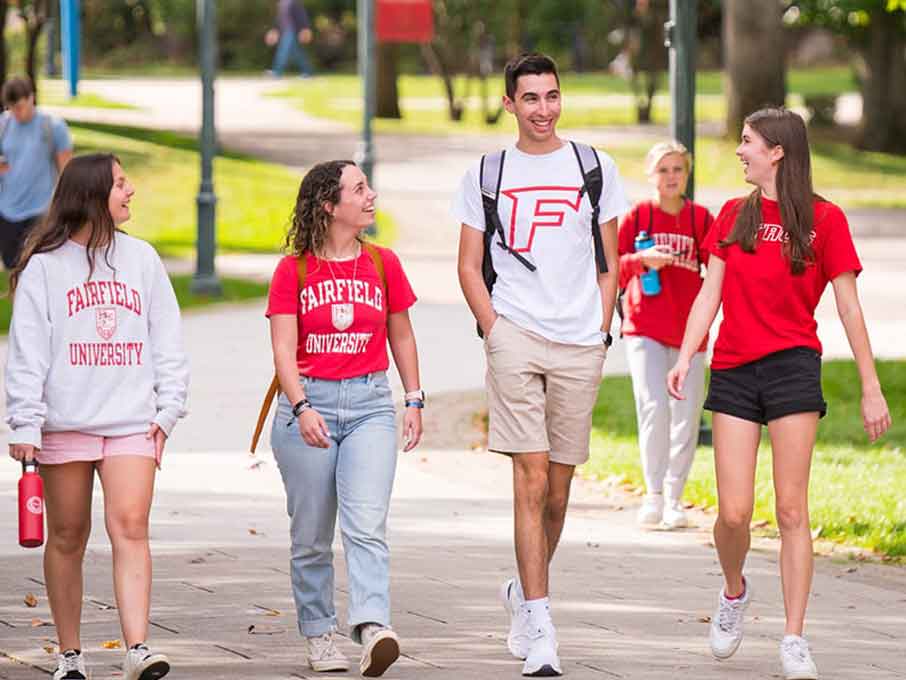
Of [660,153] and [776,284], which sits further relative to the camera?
[660,153]

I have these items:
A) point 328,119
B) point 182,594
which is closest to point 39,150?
point 182,594

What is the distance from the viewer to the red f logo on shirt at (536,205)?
22.4 feet

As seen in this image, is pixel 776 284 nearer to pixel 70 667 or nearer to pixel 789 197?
pixel 789 197

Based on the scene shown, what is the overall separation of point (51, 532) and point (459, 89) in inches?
1673

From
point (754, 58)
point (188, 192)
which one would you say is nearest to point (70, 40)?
point (188, 192)

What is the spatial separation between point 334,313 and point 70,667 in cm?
136

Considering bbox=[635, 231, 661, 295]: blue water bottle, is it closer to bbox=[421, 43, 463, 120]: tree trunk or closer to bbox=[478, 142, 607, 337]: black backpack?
bbox=[478, 142, 607, 337]: black backpack

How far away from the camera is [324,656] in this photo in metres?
6.64

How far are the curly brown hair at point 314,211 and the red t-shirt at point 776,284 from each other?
1.30 meters

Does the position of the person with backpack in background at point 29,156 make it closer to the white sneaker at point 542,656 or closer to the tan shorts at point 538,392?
the tan shorts at point 538,392

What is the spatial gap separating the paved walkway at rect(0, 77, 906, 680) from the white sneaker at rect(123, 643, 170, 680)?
371 millimetres

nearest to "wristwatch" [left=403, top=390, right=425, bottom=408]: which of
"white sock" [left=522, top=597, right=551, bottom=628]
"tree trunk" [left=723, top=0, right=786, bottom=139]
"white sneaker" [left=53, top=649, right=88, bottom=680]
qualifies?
"white sock" [left=522, top=597, right=551, bottom=628]

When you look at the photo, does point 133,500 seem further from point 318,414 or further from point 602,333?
point 602,333

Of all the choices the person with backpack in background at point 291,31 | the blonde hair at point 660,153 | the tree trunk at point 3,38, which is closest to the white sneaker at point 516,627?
the blonde hair at point 660,153
